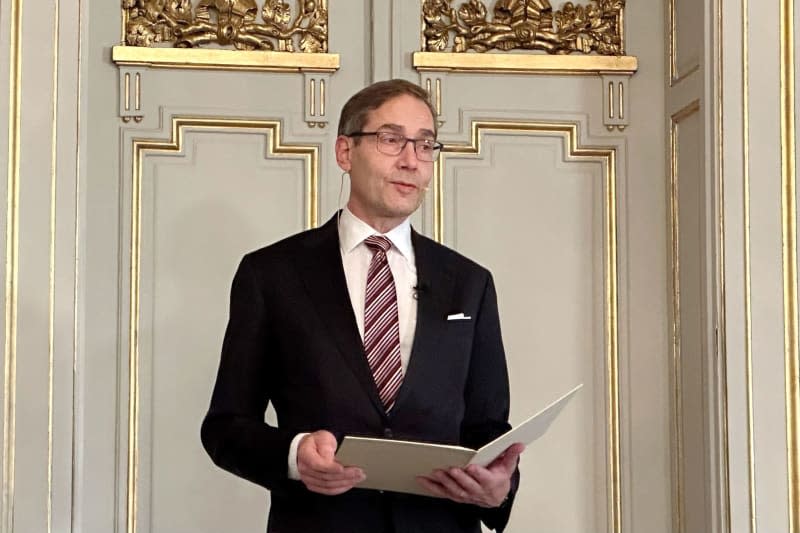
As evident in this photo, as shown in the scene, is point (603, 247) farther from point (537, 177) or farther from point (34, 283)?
point (34, 283)

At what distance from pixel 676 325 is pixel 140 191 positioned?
1.60 meters

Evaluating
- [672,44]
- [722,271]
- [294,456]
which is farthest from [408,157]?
[672,44]

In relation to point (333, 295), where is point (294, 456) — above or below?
below

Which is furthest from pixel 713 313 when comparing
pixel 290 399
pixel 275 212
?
pixel 290 399

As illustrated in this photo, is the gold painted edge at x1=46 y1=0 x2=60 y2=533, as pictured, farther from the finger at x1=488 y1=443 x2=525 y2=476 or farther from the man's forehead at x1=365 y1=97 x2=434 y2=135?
the finger at x1=488 y1=443 x2=525 y2=476

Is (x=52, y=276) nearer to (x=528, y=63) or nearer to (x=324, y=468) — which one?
(x=324, y=468)

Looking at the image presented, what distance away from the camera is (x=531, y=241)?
12.4 ft

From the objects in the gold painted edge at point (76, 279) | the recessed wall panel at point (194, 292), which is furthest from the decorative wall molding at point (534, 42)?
the gold painted edge at point (76, 279)

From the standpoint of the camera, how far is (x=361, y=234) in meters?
2.38

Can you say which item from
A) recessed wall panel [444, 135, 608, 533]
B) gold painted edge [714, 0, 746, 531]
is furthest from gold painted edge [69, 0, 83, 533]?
gold painted edge [714, 0, 746, 531]

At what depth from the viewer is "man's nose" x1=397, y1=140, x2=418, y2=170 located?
2.31 meters

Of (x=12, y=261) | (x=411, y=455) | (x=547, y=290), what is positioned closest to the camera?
(x=411, y=455)

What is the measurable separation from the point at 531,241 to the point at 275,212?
0.76 m

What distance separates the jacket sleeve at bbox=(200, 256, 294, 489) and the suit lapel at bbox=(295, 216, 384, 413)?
0.10 metres
